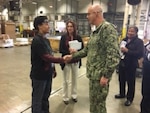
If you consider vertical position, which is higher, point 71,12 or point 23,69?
point 71,12

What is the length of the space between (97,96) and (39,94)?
2.60 ft

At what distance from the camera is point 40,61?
6.70 feet

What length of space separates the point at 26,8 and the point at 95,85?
22660mm

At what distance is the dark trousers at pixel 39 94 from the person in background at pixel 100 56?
67 cm

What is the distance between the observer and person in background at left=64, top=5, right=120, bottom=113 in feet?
5.24

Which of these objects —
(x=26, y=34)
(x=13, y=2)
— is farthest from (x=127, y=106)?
(x=26, y=34)

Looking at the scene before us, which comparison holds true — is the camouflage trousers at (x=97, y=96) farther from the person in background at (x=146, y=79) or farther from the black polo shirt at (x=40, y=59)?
the person in background at (x=146, y=79)

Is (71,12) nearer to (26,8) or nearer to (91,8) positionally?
(26,8)

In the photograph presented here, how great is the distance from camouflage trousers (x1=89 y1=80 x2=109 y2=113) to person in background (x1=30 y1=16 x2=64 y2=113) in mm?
584

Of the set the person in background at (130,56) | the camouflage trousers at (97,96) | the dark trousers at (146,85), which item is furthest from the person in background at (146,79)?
the camouflage trousers at (97,96)

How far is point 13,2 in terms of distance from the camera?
12.3 metres

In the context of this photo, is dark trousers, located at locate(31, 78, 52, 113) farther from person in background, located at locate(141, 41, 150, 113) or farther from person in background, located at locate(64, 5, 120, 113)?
person in background, located at locate(141, 41, 150, 113)

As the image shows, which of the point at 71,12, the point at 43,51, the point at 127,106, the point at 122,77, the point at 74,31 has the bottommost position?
the point at 127,106

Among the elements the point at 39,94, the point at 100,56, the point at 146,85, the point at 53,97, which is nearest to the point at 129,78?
the point at 146,85
